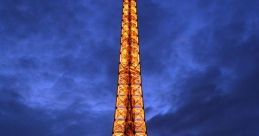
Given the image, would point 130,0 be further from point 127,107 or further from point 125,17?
point 127,107

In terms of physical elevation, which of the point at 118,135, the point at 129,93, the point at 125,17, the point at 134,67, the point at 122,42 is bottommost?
the point at 118,135

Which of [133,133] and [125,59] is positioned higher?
[125,59]

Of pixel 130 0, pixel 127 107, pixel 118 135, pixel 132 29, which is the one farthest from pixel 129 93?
pixel 130 0

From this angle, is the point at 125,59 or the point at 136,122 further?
the point at 125,59

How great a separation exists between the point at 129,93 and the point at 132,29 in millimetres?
9349

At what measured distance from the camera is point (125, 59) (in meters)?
57.7

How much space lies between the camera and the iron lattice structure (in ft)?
175

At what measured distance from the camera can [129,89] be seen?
181 ft

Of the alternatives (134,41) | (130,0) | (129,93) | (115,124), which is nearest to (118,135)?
(115,124)

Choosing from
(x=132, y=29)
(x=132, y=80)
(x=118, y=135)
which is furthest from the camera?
(x=132, y=29)

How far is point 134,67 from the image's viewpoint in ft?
188

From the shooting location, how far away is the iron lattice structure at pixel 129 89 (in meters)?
53.3

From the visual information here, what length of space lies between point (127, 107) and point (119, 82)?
11.2 ft

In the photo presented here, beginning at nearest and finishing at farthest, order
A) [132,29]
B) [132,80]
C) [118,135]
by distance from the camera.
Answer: [118,135] < [132,80] < [132,29]
